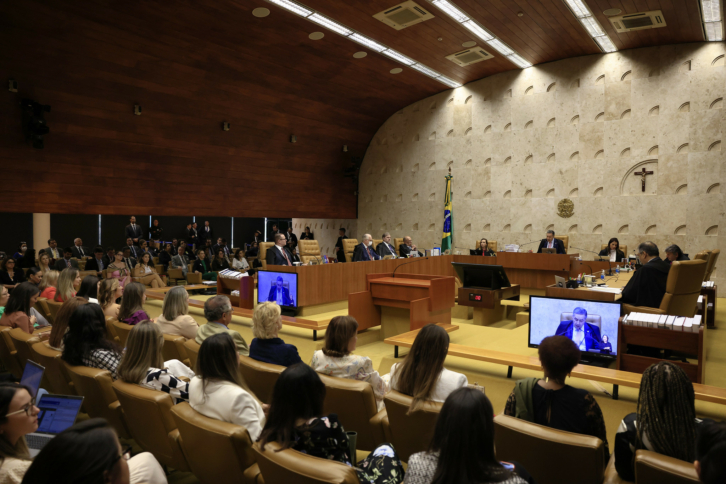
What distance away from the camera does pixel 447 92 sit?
13.5 meters

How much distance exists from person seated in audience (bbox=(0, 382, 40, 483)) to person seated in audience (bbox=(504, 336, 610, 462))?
5.87 ft

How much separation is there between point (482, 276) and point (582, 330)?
2.89 meters

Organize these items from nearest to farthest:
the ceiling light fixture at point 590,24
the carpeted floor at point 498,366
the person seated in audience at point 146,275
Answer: the carpeted floor at point 498,366
the ceiling light fixture at point 590,24
the person seated in audience at point 146,275

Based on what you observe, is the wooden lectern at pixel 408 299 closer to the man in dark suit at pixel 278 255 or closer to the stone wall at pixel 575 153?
the man in dark suit at pixel 278 255

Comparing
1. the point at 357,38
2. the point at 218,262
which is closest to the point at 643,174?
the point at 357,38

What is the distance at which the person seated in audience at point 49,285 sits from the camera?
18.1 feet

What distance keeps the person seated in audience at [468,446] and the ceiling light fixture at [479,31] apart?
8.19 metres

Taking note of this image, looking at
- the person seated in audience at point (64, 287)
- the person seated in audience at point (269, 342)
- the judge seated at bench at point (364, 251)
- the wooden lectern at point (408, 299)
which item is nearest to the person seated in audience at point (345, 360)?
the person seated in audience at point (269, 342)

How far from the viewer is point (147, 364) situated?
8.12 feet

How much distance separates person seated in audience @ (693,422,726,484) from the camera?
1239 millimetres

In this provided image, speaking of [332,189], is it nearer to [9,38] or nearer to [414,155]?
[414,155]

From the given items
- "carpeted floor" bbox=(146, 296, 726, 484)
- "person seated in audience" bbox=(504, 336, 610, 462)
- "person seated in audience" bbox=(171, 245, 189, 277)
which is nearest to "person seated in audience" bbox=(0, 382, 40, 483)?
"carpeted floor" bbox=(146, 296, 726, 484)

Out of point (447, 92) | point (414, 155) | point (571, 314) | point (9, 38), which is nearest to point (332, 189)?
point (414, 155)

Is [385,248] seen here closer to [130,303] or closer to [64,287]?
[64,287]
